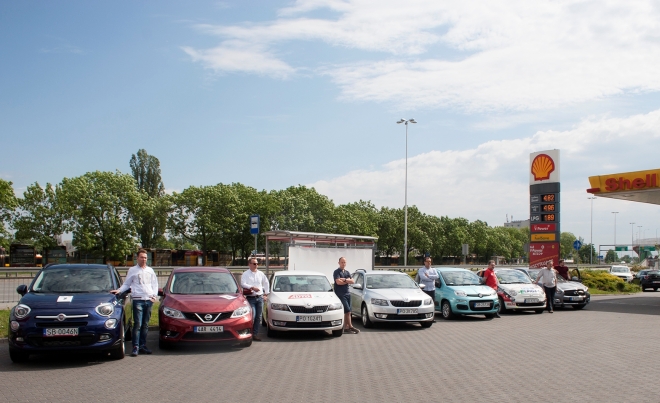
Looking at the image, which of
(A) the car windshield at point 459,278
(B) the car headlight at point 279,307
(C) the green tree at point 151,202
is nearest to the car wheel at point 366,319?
(B) the car headlight at point 279,307

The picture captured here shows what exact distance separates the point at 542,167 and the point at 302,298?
18670 millimetres

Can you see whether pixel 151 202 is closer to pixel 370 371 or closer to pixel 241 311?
pixel 241 311

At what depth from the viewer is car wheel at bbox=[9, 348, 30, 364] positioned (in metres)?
9.71

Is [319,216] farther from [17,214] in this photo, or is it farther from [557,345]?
[557,345]

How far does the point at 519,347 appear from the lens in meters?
11.9

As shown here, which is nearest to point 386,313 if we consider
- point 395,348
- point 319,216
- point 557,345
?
point 395,348

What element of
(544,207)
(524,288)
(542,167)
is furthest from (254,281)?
(542,167)

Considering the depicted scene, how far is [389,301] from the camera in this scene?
15234 millimetres

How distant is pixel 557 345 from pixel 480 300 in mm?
5557

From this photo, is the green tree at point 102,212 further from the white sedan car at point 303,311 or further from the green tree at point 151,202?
the white sedan car at point 303,311

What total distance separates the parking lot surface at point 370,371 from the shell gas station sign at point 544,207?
1408 centimetres

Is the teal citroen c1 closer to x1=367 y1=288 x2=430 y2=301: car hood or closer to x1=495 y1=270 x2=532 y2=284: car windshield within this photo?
x1=495 y1=270 x2=532 y2=284: car windshield

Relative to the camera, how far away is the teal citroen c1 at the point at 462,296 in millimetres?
17625

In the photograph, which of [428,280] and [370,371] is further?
[428,280]
